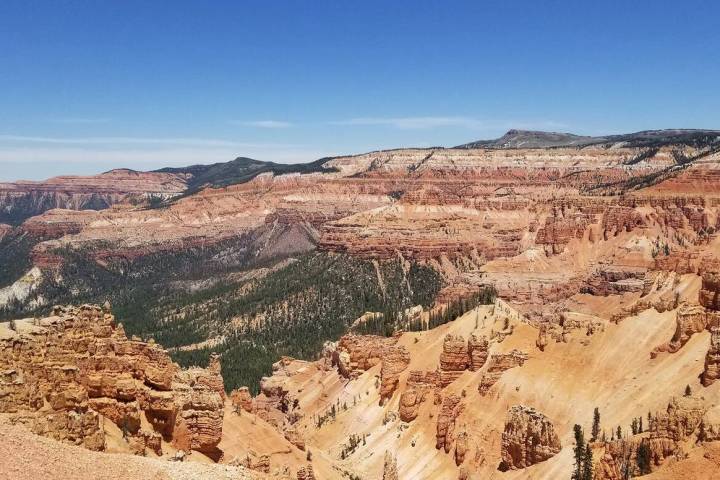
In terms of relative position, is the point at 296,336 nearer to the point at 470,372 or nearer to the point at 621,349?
the point at 470,372

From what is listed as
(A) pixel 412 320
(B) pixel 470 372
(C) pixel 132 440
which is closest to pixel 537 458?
(B) pixel 470 372

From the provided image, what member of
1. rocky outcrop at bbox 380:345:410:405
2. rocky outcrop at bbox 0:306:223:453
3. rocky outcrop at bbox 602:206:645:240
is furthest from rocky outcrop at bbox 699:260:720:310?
rocky outcrop at bbox 602:206:645:240

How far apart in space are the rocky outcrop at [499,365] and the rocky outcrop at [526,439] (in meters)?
8.40

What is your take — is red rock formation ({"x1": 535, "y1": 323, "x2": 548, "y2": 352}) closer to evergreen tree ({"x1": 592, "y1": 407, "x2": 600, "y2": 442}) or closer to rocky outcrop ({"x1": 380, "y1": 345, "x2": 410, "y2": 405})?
evergreen tree ({"x1": 592, "y1": 407, "x2": 600, "y2": 442})

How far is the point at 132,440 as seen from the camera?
3597cm

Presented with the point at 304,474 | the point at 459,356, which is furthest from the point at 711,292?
the point at 304,474

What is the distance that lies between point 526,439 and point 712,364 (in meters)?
12.2

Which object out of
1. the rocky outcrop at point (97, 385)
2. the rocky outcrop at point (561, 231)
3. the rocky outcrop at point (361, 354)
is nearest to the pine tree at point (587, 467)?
the rocky outcrop at point (97, 385)

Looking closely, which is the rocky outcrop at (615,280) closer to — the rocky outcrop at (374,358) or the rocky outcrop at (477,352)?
the rocky outcrop at (374,358)

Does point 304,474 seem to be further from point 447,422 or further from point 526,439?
point 447,422

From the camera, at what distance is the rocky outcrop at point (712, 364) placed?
47906 mm

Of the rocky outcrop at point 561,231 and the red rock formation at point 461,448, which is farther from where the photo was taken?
the rocky outcrop at point 561,231

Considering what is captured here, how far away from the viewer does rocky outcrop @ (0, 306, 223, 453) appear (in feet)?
105

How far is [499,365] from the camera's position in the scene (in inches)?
2496
